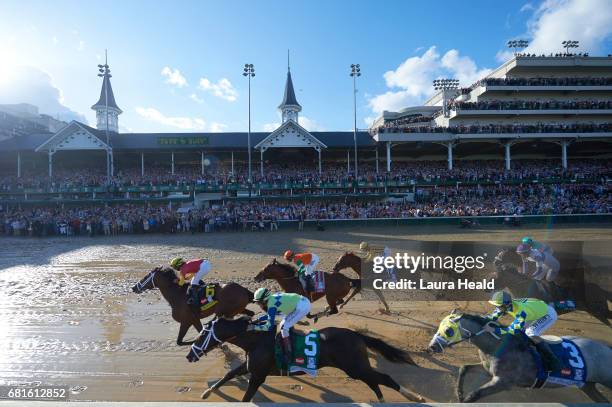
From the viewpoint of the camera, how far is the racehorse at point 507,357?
4047 millimetres

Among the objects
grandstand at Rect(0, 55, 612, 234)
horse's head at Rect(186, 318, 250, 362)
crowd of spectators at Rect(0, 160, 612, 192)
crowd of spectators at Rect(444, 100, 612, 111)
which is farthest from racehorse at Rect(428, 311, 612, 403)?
crowd of spectators at Rect(444, 100, 612, 111)

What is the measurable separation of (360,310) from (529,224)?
63.3 ft

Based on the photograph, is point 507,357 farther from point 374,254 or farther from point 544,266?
point 374,254

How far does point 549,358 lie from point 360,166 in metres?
31.9

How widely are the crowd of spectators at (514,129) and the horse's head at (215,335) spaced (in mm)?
30257

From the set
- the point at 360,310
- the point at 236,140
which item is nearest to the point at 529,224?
the point at 360,310

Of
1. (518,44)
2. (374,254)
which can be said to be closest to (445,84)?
(518,44)

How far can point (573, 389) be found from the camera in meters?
4.80

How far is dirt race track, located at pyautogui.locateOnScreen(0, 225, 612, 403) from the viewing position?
4.93 m

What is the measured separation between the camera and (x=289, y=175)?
31.6 meters

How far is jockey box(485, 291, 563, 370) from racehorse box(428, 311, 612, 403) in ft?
0.41

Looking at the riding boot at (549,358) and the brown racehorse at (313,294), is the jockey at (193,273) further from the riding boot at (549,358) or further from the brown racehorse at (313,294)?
the riding boot at (549,358)

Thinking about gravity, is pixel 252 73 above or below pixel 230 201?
above

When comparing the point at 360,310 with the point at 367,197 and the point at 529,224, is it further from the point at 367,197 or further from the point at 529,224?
the point at 367,197
